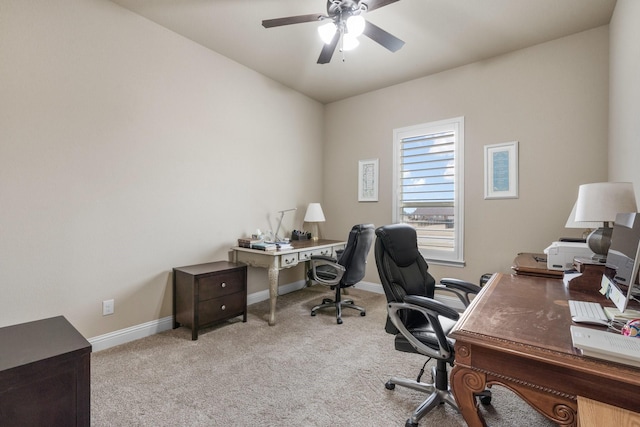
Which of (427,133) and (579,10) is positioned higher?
(579,10)

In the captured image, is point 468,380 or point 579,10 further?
point 579,10

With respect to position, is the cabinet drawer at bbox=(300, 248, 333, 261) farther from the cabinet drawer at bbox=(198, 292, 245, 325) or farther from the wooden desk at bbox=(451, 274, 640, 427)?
the wooden desk at bbox=(451, 274, 640, 427)

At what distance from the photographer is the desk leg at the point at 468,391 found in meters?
1.06

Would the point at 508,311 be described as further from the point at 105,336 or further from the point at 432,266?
the point at 105,336

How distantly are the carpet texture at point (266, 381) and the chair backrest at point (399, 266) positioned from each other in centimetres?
53

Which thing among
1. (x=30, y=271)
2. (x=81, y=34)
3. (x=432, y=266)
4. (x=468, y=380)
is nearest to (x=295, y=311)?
(x=432, y=266)

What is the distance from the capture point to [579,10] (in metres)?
2.50

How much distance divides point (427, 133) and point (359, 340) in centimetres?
260

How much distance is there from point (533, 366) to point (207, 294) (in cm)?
253

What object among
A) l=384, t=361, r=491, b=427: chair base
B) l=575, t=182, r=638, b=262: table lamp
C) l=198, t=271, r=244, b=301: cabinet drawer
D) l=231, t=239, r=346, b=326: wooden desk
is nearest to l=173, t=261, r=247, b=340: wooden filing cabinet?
l=198, t=271, r=244, b=301: cabinet drawer

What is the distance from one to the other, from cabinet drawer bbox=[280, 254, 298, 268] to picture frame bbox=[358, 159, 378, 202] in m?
1.55

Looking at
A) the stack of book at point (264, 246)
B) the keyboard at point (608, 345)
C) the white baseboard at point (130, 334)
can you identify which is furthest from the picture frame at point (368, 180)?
the keyboard at point (608, 345)

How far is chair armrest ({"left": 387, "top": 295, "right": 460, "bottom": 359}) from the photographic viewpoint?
1499mm

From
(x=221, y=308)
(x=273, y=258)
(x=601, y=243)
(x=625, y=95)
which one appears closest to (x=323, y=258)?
(x=273, y=258)
